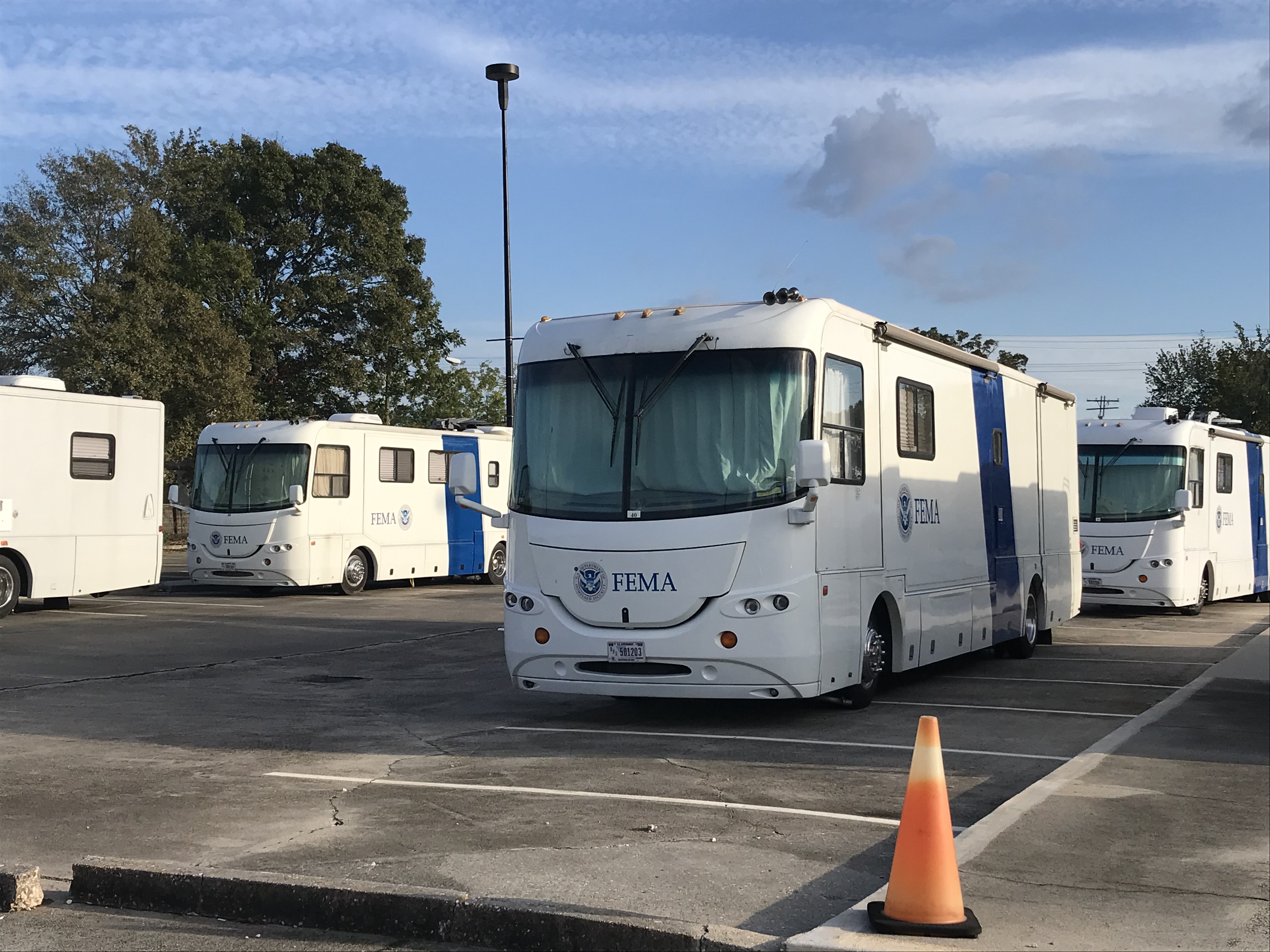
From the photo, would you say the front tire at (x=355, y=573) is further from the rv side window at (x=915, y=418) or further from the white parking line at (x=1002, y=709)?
the white parking line at (x=1002, y=709)

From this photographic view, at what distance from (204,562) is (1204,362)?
165ft

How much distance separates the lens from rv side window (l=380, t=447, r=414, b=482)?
2633 cm

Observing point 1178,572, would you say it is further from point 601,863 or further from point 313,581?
point 601,863

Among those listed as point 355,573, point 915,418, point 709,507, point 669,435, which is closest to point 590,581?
point 709,507

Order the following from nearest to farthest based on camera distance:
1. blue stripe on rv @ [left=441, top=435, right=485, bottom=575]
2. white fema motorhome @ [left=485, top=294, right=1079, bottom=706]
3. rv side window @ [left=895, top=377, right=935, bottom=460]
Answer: white fema motorhome @ [left=485, top=294, right=1079, bottom=706]
rv side window @ [left=895, top=377, right=935, bottom=460]
blue stripe on rv @ [left=441, top=435, right=485, bottom=575]

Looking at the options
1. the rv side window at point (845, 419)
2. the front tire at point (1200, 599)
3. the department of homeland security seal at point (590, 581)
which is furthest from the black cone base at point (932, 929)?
the front tire at point (1200, 599)

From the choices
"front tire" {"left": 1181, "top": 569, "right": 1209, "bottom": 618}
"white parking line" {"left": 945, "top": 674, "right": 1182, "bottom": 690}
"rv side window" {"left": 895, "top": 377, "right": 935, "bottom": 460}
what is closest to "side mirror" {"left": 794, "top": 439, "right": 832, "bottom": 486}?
"rv side window" {"left": 895, "top": 377, "right": 935, "bottom": 460}

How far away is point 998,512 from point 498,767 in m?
7.58

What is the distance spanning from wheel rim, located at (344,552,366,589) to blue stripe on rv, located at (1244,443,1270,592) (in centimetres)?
1626

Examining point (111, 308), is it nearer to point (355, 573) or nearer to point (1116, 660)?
point (355, 573)

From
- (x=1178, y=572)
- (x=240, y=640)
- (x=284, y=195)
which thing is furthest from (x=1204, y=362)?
(x=240, y=640)

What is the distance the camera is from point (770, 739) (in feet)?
34.2

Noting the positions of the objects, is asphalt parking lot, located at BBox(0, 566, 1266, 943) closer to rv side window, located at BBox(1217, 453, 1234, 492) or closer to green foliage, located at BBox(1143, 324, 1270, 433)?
rv side window, located at BBox(1217, 453, 1234, 492)

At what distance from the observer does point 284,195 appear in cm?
4738
